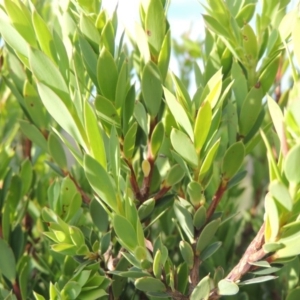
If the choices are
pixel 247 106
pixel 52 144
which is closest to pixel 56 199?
pixel 52 144

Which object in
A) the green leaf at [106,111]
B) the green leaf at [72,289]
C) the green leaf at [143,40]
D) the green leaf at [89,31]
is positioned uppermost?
the green leaf at [89,31]

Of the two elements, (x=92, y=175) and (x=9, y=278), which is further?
(x=9, y=278)

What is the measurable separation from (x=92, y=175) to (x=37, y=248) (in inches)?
11.8

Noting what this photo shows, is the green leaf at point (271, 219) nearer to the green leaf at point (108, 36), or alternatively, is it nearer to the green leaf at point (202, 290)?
the green leaf at point (202, 290)

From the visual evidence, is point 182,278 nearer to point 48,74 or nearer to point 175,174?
point 175,174

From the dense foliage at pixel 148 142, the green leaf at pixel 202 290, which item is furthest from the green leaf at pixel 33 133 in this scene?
the green leaf at pixel 202 290

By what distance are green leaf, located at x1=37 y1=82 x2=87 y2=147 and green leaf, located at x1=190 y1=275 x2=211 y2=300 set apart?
13 centimetres

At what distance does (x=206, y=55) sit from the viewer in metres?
0.47

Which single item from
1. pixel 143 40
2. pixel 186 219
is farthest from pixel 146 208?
pixel 143 40

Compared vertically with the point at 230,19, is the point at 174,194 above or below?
below

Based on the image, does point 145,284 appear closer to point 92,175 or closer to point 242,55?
point 92,175

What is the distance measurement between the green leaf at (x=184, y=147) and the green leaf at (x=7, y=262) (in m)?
0.19

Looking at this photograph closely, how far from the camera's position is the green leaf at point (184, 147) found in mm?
317

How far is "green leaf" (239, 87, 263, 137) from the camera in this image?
376mm
